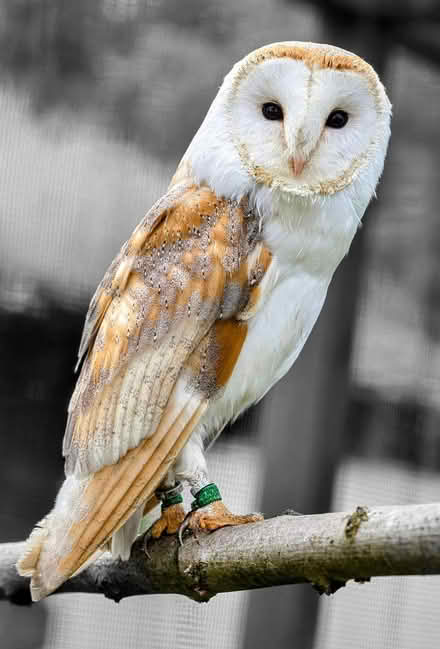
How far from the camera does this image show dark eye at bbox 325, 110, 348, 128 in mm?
1056

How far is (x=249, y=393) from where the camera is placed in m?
1.11

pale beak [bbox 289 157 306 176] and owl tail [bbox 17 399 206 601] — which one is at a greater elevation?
pale beak [bbox 289 157 306 176]

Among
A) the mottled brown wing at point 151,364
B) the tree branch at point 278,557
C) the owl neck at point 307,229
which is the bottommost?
the tree branch at point 278,557

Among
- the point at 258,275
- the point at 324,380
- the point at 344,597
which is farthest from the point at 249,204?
the point at 344,597

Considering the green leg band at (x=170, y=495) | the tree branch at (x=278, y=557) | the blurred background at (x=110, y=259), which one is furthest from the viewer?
the blurred background at (x=110, y=259)

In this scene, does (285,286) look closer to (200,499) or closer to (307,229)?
(307,229)

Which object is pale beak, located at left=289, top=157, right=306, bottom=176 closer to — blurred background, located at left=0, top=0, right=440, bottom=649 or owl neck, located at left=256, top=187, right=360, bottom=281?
owl neck, located at left=256, top=187, right=360, bottom=281

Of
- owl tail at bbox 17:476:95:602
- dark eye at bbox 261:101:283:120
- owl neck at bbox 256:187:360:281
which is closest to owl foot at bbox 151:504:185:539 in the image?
owl tail at bbox 17:476:95:602

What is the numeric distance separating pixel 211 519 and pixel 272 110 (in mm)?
452

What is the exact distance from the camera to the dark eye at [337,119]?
1056mm

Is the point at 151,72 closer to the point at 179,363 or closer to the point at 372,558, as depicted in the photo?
the point at 179,363

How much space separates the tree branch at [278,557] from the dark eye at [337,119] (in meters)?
0.46

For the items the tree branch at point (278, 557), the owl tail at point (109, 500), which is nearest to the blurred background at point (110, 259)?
the tree branch at point (278, 557)

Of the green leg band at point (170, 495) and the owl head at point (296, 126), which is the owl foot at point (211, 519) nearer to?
the green leg band at point (170, 495)
